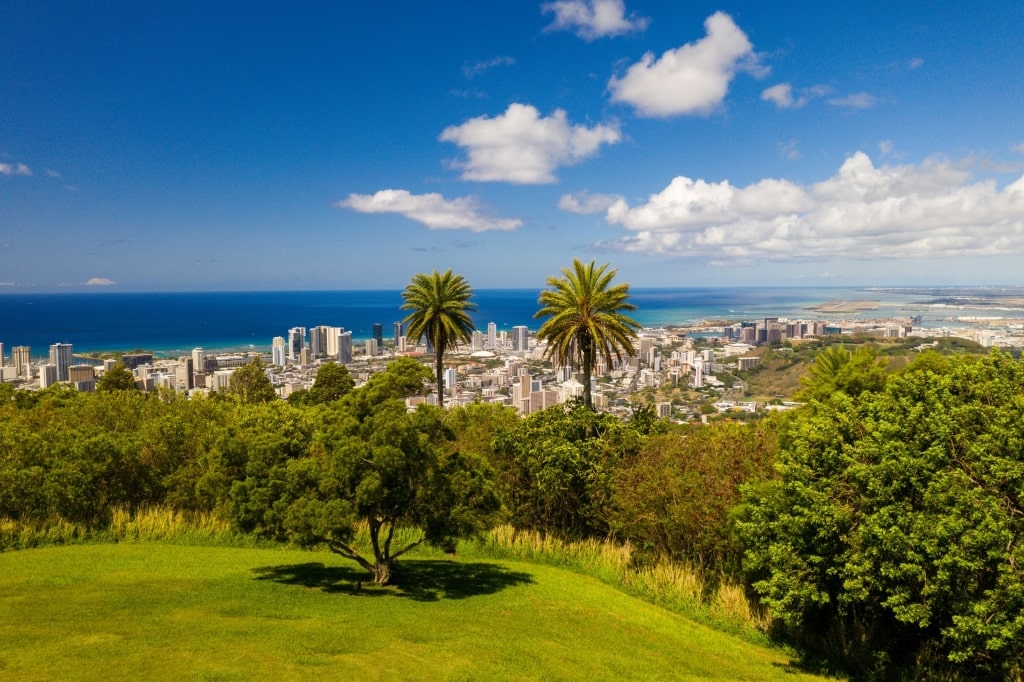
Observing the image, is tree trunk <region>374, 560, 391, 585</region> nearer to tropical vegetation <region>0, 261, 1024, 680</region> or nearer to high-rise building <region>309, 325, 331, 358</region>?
tropical vegetation <region>0, 261, 1024, 680</region>

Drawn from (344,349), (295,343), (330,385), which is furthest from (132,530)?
(295,343)

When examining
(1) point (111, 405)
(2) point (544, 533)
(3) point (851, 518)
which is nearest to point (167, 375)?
(1) point (111, 405)

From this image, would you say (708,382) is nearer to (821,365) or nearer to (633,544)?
(821,365)

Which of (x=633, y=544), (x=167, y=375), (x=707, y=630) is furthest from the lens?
(x=167, y=375)

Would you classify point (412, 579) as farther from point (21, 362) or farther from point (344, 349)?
point (21, 362)

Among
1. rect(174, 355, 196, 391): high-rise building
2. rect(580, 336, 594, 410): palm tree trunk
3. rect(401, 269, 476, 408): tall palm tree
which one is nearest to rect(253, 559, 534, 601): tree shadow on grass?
rect(580, 336, 594, 410): palm tree trunk
